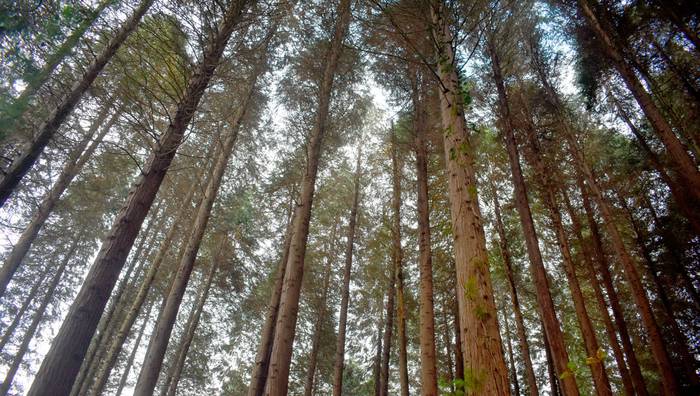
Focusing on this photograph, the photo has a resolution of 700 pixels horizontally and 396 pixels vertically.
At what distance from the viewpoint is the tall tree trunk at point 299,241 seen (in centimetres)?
524

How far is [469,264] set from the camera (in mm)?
3094

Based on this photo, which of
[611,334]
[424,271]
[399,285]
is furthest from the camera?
[611,334]

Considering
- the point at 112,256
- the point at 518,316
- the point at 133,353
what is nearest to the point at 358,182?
the point at 518,316

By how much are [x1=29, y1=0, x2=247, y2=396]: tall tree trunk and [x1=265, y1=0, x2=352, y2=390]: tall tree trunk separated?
256cm

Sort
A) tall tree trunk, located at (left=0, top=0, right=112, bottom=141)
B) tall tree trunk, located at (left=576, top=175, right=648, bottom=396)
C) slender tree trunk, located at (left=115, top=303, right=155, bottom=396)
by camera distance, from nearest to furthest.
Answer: tall tree trunk, located at (left=0, top=0, right=112, bottom=141) → tall tree trunk, located at (left=576, top=175, right=648, bottom=396) → slender tree trunk, located at (left=115, top=303, right=155, bottom=396)

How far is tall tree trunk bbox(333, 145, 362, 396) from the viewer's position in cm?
963

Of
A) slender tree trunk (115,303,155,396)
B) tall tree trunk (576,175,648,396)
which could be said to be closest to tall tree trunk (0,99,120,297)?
slender tree trunk (115,303,155,396)

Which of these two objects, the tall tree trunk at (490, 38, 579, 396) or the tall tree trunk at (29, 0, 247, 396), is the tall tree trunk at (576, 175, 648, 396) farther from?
the tall tree trunk at (29, 0, 247, 396)

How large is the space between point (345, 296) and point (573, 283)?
6.60m

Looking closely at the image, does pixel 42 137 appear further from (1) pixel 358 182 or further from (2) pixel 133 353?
(2) pixel 133 353

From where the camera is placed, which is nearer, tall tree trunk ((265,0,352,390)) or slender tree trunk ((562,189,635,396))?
tall tree trunk ((265,0,352,390))

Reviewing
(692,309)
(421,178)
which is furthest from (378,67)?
(692,309)

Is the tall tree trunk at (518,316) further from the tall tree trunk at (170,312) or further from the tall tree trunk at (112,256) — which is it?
the tall tree trunk at (112,256)

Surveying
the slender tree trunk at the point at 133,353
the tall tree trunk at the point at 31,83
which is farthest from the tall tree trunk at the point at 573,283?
the slender tree trunk at the point at 133,353
